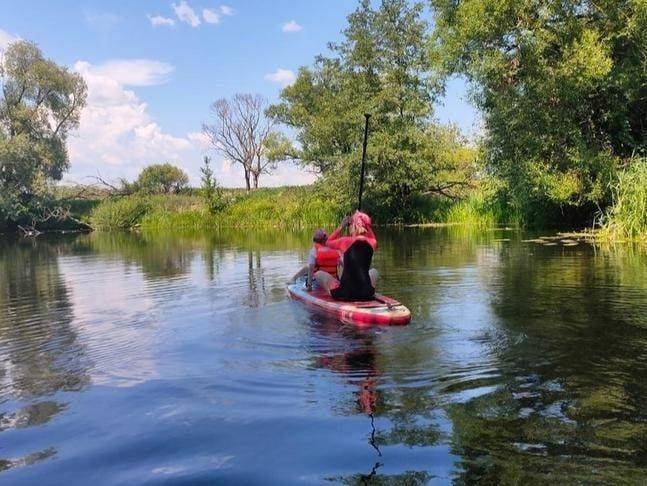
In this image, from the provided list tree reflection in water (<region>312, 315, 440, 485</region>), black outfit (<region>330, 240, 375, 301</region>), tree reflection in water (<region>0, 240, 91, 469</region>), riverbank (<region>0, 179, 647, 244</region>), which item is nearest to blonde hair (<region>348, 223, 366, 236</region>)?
black outfit (<region>330, 240, 375, 301</region>)

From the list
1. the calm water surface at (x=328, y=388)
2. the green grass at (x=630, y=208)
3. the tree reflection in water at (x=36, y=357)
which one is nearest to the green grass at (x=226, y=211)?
the green grass at (x=630, y=208)

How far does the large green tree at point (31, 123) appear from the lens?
4069 cm

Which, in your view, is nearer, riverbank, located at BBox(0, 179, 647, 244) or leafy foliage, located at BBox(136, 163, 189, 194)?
riverbank, located at BBox(0, 179, 647, 244)

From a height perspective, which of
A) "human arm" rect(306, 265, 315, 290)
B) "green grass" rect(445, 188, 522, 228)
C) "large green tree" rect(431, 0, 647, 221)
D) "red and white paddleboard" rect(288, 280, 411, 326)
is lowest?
"red and white paddleboard" rect(288, 280, 411, 326)

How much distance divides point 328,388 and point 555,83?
16950 mm

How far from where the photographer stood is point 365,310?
27.3 feet

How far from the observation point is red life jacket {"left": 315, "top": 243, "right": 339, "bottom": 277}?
10.5 meters

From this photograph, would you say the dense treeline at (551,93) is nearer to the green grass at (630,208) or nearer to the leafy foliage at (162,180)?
the green grass at (630,208)

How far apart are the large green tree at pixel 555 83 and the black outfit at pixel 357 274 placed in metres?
13.0

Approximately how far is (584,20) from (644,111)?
4.09 meters

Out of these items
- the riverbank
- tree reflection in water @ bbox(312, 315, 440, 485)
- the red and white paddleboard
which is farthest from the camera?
the riverbank

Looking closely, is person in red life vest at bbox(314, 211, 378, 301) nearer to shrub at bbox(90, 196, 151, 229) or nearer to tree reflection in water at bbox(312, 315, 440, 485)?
tree reflection in water at bbox(312, 315, 440, 485)

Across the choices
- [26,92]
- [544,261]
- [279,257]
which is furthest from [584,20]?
[26,92]

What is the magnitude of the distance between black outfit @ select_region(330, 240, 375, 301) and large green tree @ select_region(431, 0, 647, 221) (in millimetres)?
12973
